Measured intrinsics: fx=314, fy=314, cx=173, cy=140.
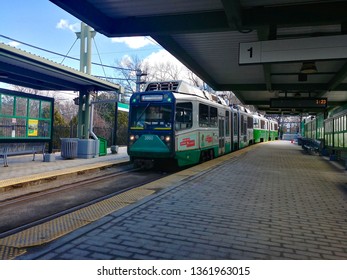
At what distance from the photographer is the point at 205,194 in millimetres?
6824

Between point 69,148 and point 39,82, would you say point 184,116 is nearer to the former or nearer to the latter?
point 69,148

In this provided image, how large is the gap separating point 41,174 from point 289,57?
7545 mm

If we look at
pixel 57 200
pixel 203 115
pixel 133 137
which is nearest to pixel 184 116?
pixel 203 115

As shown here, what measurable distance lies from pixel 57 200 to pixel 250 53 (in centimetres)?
591

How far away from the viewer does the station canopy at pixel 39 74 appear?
9.55 metres

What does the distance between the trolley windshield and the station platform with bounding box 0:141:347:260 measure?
368 cm

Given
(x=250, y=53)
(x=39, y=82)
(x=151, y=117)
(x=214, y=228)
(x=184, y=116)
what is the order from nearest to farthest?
(x=214, y=228) → (x=250, y=53) → (x=151, y=117) → (x=184, y=116) → (x=39, y=82)

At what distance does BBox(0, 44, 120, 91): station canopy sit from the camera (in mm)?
9552

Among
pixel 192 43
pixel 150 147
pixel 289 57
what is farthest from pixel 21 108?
pixel 289 57

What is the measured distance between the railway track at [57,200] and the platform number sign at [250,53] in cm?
452

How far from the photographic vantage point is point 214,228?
453cm

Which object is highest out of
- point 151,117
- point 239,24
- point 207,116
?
point 239,24

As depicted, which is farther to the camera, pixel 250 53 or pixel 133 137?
pixel 133 137

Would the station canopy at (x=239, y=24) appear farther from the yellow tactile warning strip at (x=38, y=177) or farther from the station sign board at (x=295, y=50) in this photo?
the yellow tactile warning strip at (x=38, y=177)
